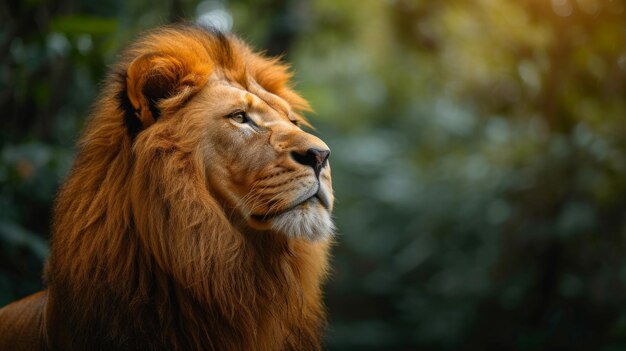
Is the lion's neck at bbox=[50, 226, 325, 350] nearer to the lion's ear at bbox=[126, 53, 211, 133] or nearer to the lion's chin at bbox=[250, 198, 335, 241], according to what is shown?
the lion's chin at bbox=[250, 198, 335, 241]

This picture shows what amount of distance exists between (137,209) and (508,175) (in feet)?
18.5

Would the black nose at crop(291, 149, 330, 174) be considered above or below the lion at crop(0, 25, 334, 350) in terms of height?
above

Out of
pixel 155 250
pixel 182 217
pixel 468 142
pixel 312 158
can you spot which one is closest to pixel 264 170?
pixel 312 158

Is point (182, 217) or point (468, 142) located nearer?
point (182, 217)

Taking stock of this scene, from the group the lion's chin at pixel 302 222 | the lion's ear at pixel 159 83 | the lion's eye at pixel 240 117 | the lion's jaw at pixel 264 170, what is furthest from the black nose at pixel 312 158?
the lion's ear at pixel 159 83

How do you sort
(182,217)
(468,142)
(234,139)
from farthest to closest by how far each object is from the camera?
(468,142), (234,139), (182,217)

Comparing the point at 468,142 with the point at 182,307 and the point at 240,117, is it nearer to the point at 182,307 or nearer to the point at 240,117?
the point at 240,117

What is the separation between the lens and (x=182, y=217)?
227 cm

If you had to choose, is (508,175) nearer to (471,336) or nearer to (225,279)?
(471,336)

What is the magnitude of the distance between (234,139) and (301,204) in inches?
13.1

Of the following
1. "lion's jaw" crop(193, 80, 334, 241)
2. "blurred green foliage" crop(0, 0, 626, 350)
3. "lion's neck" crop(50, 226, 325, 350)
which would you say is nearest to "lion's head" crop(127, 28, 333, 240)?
"lion's jaw" crop(193, 80, 334, 241)

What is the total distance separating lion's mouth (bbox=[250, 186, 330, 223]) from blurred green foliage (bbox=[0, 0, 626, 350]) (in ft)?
4.39

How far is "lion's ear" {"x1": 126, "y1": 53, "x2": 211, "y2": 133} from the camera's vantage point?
7.83ft

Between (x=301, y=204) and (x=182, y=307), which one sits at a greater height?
(x=301, y=204)
